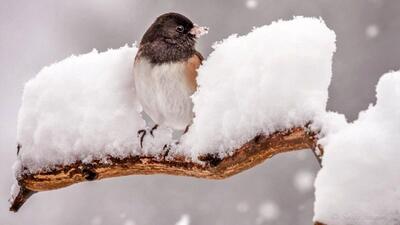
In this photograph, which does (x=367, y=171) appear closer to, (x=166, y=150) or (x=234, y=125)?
(x=234, y=125)

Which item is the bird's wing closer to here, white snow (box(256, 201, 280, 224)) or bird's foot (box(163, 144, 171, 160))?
bird's foot (box(163, 144, 171, 160))

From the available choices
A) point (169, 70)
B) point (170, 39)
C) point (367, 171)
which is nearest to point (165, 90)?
point (169, 70)

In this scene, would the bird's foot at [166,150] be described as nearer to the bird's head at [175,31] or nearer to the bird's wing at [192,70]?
the bird's wing at [192,70]

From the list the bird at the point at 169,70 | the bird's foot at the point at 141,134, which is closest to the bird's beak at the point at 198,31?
the bird at the point at 169,70

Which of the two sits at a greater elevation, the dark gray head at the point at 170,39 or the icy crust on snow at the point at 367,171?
the dark gray head at the point at 170,39

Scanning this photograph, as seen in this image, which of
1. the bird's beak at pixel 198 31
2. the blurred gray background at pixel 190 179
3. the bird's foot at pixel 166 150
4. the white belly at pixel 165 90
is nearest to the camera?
the bird's foot at pixel 166 150

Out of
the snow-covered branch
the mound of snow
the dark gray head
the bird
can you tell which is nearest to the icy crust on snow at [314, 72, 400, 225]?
the snow-covered branch

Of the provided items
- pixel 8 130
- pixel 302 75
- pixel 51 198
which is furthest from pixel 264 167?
→ pixel 302 75
